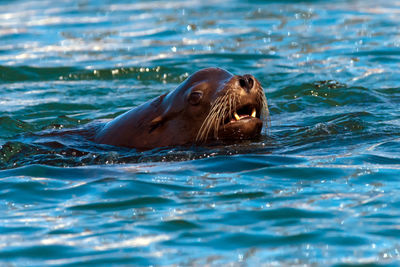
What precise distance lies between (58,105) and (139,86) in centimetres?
129

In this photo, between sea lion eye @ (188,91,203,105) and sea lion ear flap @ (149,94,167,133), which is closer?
sea lion eye @ (188,91,203,105)

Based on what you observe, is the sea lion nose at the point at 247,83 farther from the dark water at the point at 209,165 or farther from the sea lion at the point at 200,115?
the dark water at the point at 209,165

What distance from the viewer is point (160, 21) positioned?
580 inches

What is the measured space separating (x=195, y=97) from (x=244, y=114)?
0.43m

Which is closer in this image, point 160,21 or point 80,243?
point 80,243

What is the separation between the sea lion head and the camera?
6043 millimetres

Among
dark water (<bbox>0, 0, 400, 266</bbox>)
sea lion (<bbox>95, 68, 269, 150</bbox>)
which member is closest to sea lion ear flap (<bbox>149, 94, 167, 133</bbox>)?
sea lion (<bbox>95, 68, 269, 150</bbox>)

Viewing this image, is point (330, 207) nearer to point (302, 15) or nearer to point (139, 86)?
point (139, 86)

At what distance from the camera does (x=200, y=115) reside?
6.23 m

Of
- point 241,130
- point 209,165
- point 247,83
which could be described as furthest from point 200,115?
point 209,165

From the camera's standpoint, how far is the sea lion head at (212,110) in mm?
6043

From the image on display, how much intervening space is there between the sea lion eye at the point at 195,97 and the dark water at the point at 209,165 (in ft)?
1.24

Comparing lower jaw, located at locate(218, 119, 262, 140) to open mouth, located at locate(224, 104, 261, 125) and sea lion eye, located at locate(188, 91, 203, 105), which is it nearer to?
open mouth, located at locate(224, 104, 261, 125)

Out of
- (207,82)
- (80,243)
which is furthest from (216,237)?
(207,82)
